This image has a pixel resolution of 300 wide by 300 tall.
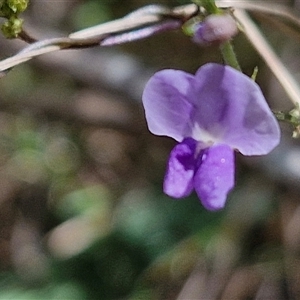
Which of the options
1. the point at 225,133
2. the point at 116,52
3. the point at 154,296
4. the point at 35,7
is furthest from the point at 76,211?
the point at 225,133

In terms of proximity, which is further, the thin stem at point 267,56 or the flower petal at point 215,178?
the thin stem at point 267,56

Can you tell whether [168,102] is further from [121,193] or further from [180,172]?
[121,193]

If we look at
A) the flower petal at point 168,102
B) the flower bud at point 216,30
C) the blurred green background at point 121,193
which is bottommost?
the blurred green background at point 121,193

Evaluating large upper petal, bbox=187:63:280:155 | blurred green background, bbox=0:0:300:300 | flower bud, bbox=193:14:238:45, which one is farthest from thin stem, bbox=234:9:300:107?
blurred green background, bbox=0:0:300:300

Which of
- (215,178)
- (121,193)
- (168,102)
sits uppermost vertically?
(168,102)

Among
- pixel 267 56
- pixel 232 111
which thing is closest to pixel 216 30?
pixel 232 111

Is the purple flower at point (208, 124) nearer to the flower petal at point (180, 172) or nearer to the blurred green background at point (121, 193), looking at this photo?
the flower petal at point (180, 172)

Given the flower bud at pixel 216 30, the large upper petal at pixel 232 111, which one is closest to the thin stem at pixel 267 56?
the large upper petal at pixel 232 111

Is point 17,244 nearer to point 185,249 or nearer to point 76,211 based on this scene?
point 76,211
